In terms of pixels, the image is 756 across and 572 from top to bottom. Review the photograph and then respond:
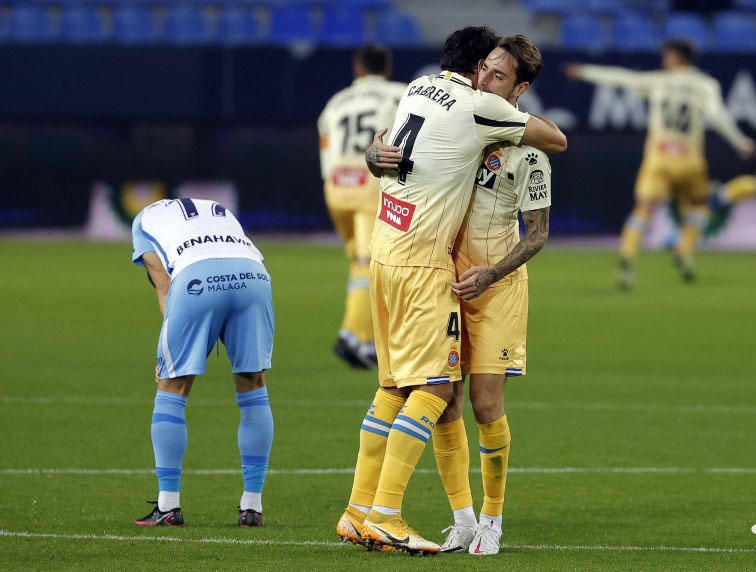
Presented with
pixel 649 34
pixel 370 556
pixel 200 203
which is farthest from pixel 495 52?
pixel 649 34

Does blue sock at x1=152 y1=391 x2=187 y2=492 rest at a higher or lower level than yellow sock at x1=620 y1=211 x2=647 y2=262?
higher

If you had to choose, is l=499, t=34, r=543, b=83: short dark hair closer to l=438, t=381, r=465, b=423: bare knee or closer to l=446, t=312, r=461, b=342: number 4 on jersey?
l=446, t=312, r=461, b=342: number 4 on jersey

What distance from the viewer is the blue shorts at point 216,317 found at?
20.7 ft

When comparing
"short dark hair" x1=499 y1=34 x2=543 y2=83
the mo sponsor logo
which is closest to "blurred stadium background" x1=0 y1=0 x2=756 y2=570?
the mo sponsor logo

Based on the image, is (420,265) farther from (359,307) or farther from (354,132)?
(354,132)

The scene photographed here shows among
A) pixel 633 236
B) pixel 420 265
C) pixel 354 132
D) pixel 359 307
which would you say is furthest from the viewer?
pixel 633 236

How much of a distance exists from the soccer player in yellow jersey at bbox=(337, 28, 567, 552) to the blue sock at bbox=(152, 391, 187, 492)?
0.78 meters

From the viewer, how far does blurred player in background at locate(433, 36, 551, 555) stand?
5941mm

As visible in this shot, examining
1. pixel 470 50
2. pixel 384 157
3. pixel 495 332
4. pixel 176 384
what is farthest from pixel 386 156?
pixel 176 384

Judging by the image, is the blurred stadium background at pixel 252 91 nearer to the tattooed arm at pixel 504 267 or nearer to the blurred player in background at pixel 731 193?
the blurred player in background at pixel 731 193

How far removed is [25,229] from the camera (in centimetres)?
2448

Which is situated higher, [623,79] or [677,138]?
[623,79]

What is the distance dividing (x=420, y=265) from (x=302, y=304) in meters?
10.5

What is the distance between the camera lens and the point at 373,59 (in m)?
12.0
